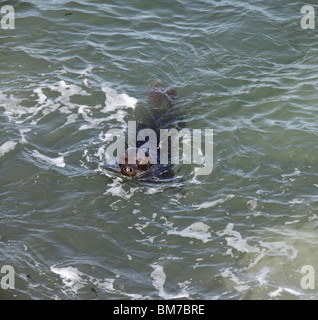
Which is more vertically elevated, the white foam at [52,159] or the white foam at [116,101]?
the white foam at [116,101]

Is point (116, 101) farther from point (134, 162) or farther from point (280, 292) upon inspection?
point (280, 292)

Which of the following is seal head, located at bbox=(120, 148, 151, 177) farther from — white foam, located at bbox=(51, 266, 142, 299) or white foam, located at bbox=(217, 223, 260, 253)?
white foam, located at bbox=(51, 266, 142, 299)

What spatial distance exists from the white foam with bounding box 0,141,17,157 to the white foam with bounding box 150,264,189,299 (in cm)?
356

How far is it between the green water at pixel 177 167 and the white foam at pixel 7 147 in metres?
0.02

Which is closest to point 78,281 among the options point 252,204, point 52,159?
point 52,159

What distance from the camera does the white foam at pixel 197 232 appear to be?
23.5ft

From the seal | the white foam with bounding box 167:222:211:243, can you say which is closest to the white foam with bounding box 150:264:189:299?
the white foam with bounding box 167:222:211:243

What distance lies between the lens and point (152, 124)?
9.49 m

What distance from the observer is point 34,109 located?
9781 millimetres

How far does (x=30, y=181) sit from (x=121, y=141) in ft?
5.86

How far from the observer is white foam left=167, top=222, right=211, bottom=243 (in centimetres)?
716

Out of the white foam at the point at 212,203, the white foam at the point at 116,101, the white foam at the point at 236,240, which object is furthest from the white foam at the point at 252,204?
the white foam at the point at 116,101

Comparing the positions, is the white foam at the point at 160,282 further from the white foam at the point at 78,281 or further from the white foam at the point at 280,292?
the white foam at the point at 280,292
